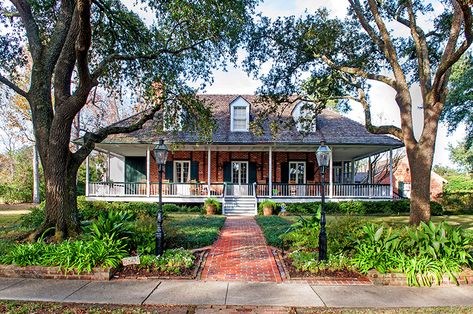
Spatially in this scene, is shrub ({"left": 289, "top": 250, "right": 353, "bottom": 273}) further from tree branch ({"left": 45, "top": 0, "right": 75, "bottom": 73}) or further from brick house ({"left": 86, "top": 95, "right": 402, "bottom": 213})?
brick house ({"left": 86, "top": 95, "right": 402, "bottom": 213})

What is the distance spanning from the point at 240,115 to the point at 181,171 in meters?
5.46

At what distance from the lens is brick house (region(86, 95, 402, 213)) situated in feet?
58.5

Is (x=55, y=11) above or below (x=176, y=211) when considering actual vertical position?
above

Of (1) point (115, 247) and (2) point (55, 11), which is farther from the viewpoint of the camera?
(2) point (55, 11)

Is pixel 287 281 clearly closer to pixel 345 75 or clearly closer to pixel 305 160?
pixel 345 75

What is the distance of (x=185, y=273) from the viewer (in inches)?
242

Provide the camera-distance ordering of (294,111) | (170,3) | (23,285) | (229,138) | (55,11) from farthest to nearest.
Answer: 1. (294,111)
2. (229,138)
3. (55,11)
4. (170,3)
5. (23,285)

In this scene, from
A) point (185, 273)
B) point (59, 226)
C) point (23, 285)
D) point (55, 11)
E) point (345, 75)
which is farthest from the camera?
point (345, 75)

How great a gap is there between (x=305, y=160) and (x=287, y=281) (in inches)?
609

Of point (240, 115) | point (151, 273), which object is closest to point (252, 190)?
point (240, 115)

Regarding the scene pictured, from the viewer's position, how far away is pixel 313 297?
16.7 ft

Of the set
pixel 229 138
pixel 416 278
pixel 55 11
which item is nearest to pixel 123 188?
pixel 229 138

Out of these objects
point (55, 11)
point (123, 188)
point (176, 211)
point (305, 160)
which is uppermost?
point (55, 11)

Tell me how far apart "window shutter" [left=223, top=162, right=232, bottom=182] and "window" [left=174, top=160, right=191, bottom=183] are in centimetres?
243
